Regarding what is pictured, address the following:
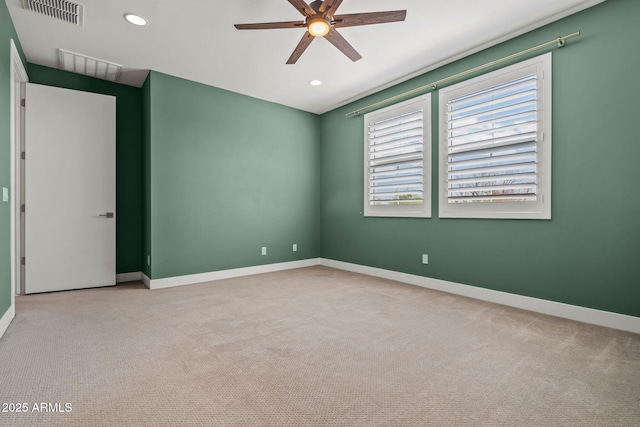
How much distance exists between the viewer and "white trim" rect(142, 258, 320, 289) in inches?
162

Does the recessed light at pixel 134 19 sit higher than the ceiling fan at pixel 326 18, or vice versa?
the recessed light at pixel 134 19

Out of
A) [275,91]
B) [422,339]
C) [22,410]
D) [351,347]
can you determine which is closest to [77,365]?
[22,410]

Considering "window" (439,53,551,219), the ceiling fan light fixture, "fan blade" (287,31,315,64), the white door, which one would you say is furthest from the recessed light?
"window" (439,53,551,219)

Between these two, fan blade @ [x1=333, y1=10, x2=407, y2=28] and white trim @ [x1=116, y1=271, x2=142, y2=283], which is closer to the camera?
fan blade @ [x1=333, y1=10, x2=407, y2=28]

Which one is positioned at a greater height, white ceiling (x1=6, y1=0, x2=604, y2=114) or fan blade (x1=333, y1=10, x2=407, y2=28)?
white ceiling (x1=6, y1=0, x2=604, y2=114)

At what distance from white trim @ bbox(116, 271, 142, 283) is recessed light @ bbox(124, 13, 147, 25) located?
3.29 metres

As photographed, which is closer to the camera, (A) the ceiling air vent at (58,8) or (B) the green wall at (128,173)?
(A) the ceiling air vent at (58,8)

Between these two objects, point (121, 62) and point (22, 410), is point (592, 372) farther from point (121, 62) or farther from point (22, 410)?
point (121, 62)

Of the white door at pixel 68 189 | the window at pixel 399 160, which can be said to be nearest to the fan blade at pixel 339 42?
the window at pixel 399 160

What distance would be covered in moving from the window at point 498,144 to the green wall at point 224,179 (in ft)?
8.61

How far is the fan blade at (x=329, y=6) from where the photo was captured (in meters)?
2.27

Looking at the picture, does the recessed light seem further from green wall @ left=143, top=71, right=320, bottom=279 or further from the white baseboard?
the white baseboard

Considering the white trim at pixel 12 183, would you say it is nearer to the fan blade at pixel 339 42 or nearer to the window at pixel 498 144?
the fan blade at pixel 339 42

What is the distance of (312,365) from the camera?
6.60 ft
